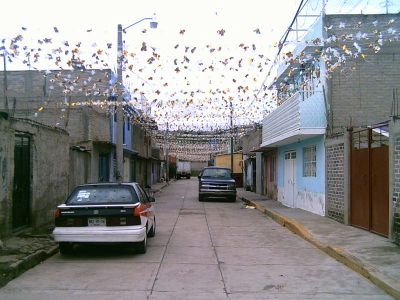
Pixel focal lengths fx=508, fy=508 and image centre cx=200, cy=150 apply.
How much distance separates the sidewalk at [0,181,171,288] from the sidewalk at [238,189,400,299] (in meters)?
5.71

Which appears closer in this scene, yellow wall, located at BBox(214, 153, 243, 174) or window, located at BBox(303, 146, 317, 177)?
window, located at BBox(303, 146, 317, 177)

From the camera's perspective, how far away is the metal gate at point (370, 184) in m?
12.0

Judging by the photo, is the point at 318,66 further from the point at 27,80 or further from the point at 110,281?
the point at 27,80

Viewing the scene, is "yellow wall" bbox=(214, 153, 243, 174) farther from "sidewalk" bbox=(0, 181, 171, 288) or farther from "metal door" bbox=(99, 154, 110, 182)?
"sidewalk" bbox=(0, 181, 171, 288)

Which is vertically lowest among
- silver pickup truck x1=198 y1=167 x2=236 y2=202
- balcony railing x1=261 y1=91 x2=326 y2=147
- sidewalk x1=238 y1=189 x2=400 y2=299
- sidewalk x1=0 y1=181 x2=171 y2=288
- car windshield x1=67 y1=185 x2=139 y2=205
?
sidewalk x1=238 y1=189 x2=400 y2=299

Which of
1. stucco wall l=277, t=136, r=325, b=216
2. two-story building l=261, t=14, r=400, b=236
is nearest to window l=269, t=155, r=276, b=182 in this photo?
stucco wall l=277, t=136, r=325, b=216

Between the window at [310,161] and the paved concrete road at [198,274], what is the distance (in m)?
6.37

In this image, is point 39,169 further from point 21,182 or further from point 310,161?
point 310,161

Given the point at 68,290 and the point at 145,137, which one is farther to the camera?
the point at 145,137

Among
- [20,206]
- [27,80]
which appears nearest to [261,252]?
[20,206]

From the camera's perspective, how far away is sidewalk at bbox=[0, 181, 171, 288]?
810cm

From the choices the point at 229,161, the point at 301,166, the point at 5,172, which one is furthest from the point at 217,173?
the point at 229,161

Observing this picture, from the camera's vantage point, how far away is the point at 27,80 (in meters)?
26.0

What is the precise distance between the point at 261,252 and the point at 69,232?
410cm
